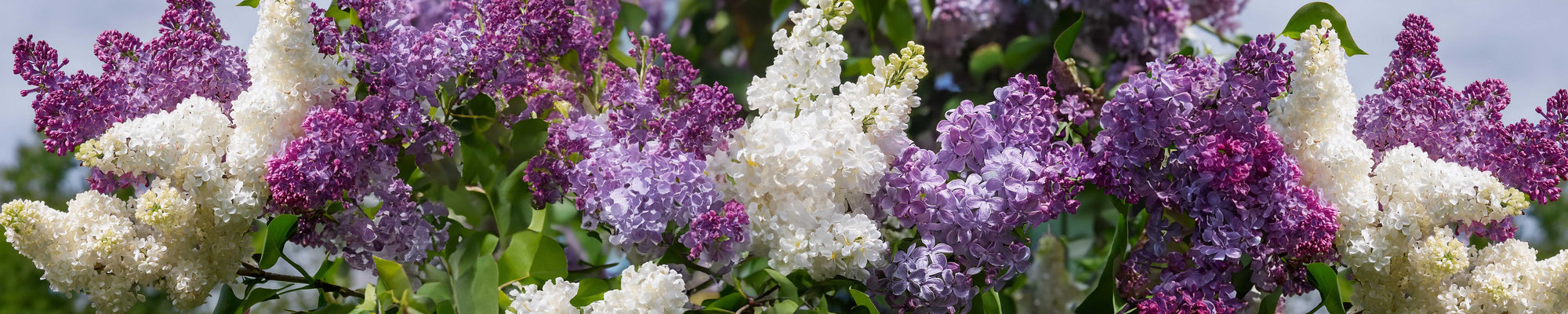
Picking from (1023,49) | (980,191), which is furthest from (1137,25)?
(980,191)

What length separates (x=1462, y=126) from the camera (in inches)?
23.0

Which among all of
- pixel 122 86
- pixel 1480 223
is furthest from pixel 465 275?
pixel 1480 223

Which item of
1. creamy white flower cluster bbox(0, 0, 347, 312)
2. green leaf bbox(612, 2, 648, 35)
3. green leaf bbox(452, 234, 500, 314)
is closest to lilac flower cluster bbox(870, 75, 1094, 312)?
green leaf bbox(452, 234, 500, 314)

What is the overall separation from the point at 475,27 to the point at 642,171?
0.17 metres

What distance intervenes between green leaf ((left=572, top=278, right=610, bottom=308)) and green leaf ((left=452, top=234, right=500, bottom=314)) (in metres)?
0.04

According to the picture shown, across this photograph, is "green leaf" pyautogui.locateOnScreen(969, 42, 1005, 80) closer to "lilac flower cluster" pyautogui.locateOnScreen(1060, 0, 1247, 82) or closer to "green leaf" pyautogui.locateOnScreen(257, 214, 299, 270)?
"lilac flower cluster" pyautogui.locateOnScreen(1060, 0, 1247, 82)

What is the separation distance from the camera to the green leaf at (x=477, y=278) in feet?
1.85

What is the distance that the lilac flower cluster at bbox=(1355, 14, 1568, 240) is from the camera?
0.57 meters

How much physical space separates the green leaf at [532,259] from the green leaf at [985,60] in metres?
0.65

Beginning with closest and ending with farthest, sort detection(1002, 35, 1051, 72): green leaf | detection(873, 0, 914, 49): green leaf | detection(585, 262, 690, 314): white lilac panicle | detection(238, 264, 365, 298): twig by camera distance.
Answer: detection(585, 262, 690, 314): white lilac panicle → detection(238, 264, 365, 298): twig → detection(873, 0, 914, 49): green leaf → detection(1002, 35, 1051, 72): green leaf

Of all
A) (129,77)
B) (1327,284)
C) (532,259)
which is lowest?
(1327,284)

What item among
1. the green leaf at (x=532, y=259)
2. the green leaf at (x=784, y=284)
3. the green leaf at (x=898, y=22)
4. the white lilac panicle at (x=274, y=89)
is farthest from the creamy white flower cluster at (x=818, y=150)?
the green leaf at (x=898, y=22)

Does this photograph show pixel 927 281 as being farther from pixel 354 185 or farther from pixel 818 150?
pixel 354 185

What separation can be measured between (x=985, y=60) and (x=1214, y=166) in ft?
2.06
